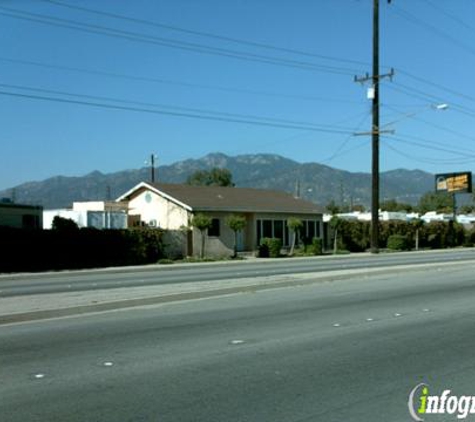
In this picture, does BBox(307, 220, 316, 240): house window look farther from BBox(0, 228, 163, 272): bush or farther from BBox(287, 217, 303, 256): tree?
BBox(0, 228, 163, 272): bush

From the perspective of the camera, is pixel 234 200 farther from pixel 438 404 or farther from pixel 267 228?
pixel 438 404

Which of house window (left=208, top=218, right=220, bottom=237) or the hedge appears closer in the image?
house window (left=208, top=218, right=220, bottom=237)

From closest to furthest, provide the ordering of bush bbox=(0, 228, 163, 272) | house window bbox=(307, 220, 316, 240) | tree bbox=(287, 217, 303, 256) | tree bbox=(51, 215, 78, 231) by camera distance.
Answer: bush bbox=(0, 228, 163, 272), tree bbox=(51, 215, 78, 231), tree bbox=(287, 217, 303, 256), house window bbox=(307, 220, 316, 240)

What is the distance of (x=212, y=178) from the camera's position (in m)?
91.8

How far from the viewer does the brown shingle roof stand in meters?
42.4

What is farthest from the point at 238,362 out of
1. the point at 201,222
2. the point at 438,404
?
the point at 201,222

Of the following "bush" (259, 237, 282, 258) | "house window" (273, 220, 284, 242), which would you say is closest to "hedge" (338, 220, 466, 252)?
"house window" (273, 220, 284, 242)

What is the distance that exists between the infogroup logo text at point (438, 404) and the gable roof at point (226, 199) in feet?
112

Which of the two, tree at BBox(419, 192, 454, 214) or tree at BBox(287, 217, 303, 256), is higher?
tree at BBox(419, 192, 454, 214)

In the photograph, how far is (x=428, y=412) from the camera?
6.55 metres

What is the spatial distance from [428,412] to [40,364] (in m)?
4.69

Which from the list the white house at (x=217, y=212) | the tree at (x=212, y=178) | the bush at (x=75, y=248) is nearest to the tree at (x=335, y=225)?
the white house at (x=217, y=212)

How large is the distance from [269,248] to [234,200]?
5445 millimetres

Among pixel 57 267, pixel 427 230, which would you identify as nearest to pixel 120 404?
pixel 57 267
